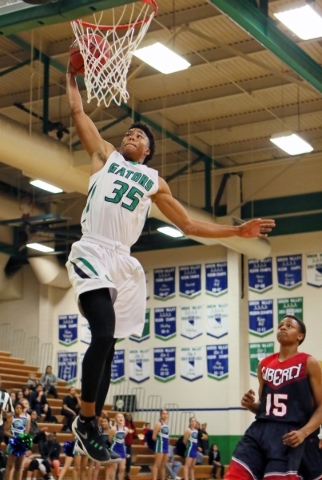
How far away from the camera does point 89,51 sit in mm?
5879

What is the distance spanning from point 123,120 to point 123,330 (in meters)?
17.6

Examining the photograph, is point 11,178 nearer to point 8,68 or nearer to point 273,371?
point 8,68

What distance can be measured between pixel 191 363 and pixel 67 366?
430 cm

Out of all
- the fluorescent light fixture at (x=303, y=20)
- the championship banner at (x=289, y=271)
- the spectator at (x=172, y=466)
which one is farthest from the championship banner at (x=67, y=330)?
the fluorescent light fixture at (x=303, y=20)

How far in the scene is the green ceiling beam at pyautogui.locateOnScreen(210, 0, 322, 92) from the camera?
42.4ft

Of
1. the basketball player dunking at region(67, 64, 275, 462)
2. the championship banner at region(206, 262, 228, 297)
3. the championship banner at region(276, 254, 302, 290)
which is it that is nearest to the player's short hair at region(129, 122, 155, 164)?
the basketball player dunking at region(67, 64, 275, 462)

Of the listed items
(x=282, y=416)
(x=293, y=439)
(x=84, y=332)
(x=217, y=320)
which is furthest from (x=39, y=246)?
(x=293, y=439)

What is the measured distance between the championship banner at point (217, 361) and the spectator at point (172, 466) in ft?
11.4

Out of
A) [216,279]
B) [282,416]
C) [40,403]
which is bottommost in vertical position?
[282,416]

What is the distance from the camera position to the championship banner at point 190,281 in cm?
2619

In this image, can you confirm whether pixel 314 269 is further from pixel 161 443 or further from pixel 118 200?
pixel 118 200

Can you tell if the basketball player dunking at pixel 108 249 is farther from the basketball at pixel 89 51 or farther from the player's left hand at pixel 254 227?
the basketball at pixel 89 51

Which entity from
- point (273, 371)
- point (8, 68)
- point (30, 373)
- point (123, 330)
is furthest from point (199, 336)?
point (123, 330)

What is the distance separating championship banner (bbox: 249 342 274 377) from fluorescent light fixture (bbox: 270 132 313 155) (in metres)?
7.18
